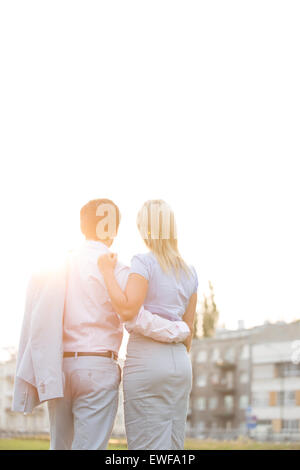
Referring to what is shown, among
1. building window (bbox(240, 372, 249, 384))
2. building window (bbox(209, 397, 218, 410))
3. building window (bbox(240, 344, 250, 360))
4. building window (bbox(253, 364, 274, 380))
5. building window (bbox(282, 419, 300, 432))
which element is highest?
building window (bbox(240, 344, 250, 360))

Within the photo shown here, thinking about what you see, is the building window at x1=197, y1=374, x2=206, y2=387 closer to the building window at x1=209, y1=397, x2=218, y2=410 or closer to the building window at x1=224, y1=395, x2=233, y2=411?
the building window at x1=209, y1=397, x2=218, y2=410

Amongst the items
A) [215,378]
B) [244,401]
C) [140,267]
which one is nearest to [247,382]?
[244,401]

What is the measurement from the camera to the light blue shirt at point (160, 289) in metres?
3.31

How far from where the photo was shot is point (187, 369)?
10.7 feet

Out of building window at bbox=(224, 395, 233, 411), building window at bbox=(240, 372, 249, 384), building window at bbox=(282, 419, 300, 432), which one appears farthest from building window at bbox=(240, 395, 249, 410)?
building window at bbox=(282, 419, 300, 432)

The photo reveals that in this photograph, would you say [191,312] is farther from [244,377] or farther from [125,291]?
[244,377]

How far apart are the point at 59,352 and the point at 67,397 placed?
20cm

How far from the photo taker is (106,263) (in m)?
3.29

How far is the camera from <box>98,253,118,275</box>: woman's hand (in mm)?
3281

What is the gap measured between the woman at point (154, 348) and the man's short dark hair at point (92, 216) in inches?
5.4

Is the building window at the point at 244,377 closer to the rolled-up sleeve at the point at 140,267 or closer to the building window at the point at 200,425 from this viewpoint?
the building window at the point at 200,425

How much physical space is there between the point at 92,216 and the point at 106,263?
0.27 m
